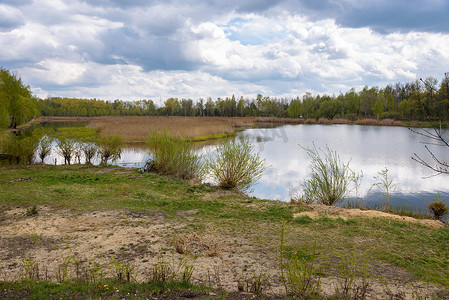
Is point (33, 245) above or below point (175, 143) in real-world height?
below

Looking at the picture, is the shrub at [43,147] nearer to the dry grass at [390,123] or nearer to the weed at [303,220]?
the weed at [303,220]

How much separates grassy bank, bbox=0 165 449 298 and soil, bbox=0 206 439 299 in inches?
0.7

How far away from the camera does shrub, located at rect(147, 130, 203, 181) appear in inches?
570

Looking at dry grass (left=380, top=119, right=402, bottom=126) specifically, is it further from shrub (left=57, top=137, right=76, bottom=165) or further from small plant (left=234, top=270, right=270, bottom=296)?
small plant (left=234, top=270, right=270, bottom=296)

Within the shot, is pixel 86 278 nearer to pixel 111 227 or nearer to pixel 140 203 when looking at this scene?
pixel 111 227

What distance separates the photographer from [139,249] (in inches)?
220

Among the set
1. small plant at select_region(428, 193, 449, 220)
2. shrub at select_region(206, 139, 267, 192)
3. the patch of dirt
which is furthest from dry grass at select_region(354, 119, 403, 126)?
the patch of dirt

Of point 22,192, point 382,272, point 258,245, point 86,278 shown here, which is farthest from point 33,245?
point 382,272

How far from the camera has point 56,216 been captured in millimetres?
7441

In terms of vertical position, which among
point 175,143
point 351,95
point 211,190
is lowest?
point 211,190

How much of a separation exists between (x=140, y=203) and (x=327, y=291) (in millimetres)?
6114

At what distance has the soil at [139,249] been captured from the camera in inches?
175

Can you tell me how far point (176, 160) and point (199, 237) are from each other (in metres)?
8.68

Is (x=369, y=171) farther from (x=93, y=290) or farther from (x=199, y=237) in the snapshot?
(x=93, y=290)
